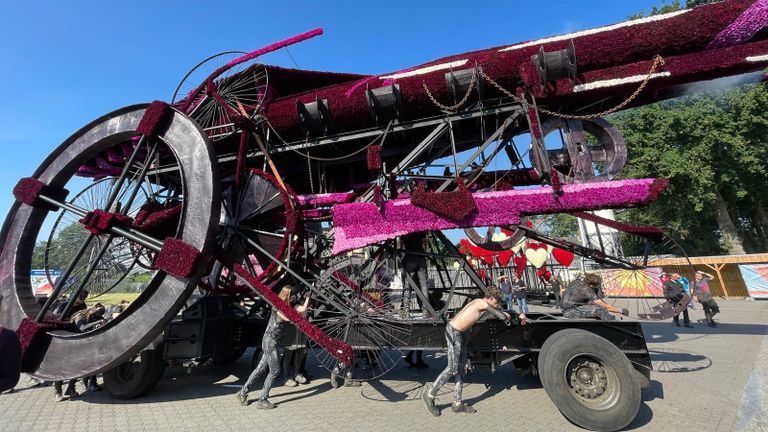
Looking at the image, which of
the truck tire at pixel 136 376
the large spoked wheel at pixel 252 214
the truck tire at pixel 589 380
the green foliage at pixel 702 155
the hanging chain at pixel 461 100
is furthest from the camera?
the green foliage at pixel 702 155

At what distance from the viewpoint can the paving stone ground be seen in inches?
163

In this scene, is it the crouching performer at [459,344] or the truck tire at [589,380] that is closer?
the truck tire at [589,380]

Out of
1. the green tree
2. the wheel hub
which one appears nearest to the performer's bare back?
the wheel hub

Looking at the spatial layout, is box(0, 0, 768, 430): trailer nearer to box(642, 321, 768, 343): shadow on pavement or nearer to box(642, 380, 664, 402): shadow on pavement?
box(642, 380, 664, 402): shadow on pavement

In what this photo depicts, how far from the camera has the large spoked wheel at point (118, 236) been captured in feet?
16.2

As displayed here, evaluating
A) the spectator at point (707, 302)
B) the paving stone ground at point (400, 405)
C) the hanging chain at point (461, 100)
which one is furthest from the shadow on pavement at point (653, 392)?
the spectator at point (707, 302)

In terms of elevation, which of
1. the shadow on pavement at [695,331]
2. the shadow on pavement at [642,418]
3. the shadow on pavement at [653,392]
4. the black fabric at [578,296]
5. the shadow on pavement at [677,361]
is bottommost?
the shadow on pavement at [642,418]

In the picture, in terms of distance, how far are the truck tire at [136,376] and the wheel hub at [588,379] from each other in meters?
6.08

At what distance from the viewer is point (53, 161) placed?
6.49 m

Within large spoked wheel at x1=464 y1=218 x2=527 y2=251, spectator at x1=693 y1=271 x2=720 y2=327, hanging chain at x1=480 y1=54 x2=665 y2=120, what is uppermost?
hanging chain at x1=480 y1=54 x2=665 y2=120

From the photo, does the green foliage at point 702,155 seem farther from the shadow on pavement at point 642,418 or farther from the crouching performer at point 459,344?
the crouching performer at point 459,344

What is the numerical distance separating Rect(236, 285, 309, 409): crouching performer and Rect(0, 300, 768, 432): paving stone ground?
6.4 inches

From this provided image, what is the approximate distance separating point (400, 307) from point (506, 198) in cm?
246

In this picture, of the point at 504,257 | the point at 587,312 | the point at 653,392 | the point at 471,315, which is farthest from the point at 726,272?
the point at 471,315
